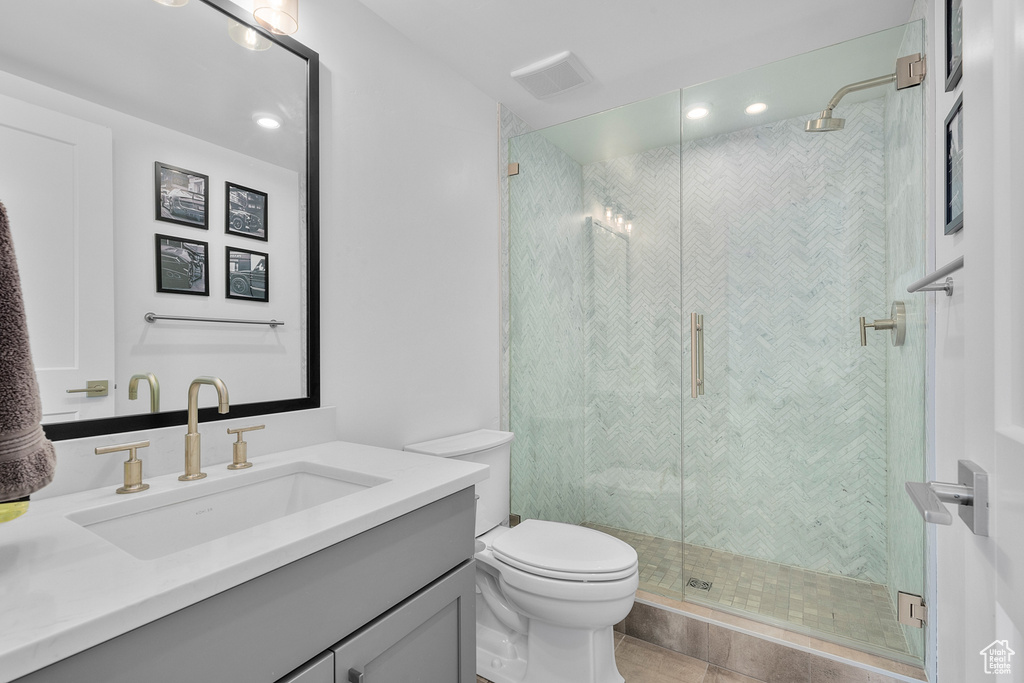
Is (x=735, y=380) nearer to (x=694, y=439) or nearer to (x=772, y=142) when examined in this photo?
(x=694, y=439)

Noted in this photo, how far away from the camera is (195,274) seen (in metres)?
1.17

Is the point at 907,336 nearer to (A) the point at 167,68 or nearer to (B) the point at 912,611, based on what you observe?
(B) the point at 912,611

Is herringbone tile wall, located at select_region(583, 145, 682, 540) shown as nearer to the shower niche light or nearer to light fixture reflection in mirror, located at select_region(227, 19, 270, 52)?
the shower niche light

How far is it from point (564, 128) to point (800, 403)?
1.60 m

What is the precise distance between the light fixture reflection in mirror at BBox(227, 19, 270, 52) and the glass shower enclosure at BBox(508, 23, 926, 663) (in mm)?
1257

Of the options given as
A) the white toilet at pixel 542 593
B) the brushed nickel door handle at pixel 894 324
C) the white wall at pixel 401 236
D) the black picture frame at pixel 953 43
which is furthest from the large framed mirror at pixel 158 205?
the brushed nickel door handle at pixel 894 324

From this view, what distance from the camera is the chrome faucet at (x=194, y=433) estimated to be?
1.04 metres

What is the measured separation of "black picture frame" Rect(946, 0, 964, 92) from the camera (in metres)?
1.07

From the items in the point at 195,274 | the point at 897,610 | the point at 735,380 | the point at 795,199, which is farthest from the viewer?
the point at 735,380

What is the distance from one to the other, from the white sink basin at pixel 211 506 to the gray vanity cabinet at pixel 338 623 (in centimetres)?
20

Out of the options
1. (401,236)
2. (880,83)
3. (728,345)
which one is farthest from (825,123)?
(401,236)

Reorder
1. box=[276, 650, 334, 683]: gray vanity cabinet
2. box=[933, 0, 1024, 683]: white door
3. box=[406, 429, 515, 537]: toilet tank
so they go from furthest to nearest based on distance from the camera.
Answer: box=[406, 429, 515, 537]: toilet tank
box=[276, 650, 334, 683]: gray vanity cabinet
box=[933, 0, 1024, 683]: white door

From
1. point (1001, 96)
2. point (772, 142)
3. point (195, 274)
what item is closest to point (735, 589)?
point (772, 142)

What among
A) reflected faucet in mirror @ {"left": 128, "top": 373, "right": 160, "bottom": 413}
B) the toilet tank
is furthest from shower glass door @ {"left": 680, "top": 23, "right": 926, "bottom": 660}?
reflected faucet in mirror @ {"left": 128, "top": 373, "right": 160, "bottom": 413}
